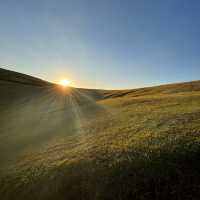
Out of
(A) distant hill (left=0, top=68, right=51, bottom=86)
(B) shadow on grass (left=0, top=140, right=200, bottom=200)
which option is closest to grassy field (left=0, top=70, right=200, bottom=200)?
(B) shadow on grass (left=0, top=140, right=200, bottom=200)

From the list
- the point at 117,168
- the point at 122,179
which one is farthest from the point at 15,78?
the point at 122,179

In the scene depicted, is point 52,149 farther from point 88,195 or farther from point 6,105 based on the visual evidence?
point 6,105

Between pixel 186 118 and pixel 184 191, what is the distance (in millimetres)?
12291

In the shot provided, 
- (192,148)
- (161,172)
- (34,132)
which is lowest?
(34,132)

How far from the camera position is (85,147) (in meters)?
16.5

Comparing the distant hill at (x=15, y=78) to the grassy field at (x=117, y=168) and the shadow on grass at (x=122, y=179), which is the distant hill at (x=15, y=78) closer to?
the grassy field at (x=117, y=168)

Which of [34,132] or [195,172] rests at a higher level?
[195,172]

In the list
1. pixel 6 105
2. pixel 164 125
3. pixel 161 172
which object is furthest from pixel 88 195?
pixel 6 105

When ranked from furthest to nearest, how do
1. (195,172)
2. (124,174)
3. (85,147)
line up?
(85,147)
(124,174)
(195,172)

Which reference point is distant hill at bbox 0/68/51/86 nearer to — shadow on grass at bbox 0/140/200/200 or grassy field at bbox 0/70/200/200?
grassy field at bbox 0/70/200/200

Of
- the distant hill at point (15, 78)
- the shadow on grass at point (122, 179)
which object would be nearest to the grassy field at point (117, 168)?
the shadow on grass at point (122, 179)

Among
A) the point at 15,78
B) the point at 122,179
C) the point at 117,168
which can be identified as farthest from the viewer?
the point at 15,78

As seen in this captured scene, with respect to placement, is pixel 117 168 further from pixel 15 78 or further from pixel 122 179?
pixel 15 78

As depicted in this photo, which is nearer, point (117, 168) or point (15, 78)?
point (117, 168)
